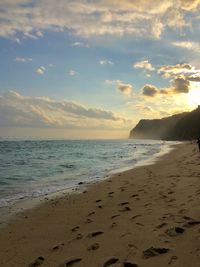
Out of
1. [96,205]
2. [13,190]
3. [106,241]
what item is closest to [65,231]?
[106,241]

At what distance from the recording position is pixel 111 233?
21.6 feet

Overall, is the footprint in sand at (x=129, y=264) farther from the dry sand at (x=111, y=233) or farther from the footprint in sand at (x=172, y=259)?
the footprint in sand at (x=172, y=259)

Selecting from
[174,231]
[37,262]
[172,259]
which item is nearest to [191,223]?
[174,231]

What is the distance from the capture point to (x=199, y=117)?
A: 146 meters

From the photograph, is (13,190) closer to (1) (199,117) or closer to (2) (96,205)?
(2) (96,205)

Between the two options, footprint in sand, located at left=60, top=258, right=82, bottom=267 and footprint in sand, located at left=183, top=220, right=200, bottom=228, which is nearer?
footprint in sand, located at left=60, top=258, right=82, bottom=267

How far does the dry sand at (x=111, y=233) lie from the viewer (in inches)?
203

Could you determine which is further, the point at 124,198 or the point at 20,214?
the point at 124,198

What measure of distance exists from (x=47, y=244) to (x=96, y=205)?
4031 millimetres

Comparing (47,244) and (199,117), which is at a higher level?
(199,117)

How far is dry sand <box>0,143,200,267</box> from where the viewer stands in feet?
16.9

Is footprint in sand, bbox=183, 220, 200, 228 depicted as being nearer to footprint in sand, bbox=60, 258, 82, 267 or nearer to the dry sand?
the dry sand

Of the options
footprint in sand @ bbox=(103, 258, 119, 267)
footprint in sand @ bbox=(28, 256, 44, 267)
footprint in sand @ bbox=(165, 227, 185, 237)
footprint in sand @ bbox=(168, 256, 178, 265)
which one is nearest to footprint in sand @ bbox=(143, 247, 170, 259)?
footprint in sand @ bbox=(168, 256, 178, 265)

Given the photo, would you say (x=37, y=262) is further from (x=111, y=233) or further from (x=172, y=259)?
(x=172, y=259)
